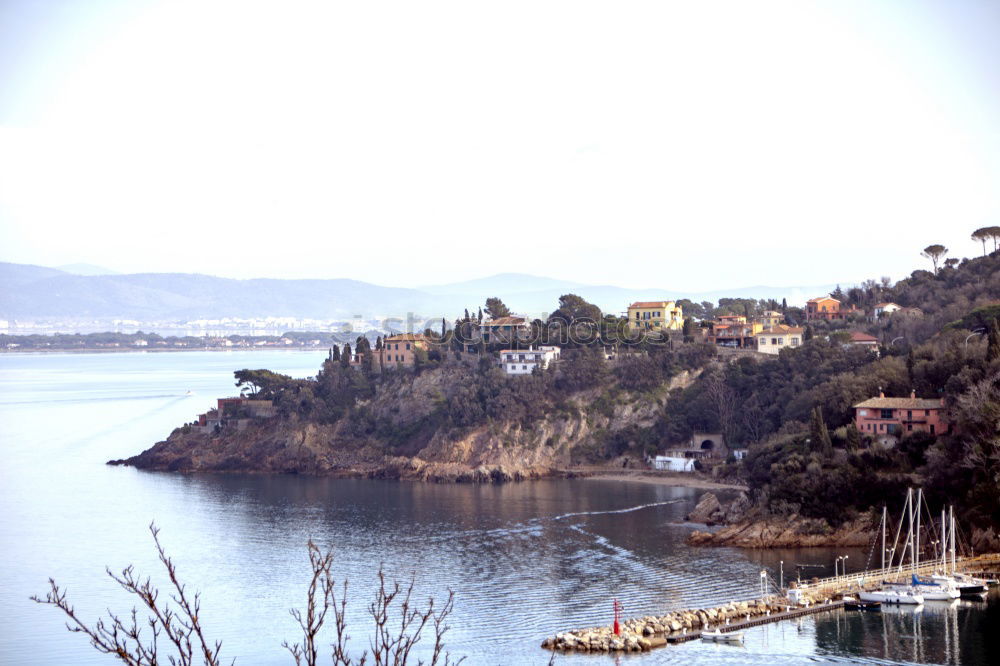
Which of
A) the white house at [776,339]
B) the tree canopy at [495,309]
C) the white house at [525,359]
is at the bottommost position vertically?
the white house at [525,359]

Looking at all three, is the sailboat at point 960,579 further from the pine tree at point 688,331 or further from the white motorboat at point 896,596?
the pine tree at point 688,331

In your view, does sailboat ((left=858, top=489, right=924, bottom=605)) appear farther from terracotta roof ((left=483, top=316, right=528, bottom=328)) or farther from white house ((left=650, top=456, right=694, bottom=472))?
terracotta roof ((left=483, top=316, right=528, bottom=328))

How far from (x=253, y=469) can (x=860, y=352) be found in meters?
35.2

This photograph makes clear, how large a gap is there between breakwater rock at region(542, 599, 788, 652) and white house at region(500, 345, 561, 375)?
131 feet

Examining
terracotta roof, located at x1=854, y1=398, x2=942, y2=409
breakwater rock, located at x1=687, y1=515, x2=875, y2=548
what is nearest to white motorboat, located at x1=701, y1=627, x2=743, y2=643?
breakwater rock, located at x1=687, y1=515, x2=875, y2=548

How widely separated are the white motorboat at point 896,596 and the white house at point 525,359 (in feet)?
131

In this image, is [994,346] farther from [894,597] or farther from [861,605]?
[861,605]

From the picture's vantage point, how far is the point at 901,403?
146ft

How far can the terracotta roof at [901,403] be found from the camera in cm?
4359

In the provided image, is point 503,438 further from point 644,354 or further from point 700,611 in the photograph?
point 700,611

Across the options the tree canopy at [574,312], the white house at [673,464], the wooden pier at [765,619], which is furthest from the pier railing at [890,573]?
the tree canopy at [574,312]

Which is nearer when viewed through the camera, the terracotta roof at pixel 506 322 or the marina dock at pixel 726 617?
the marina dock at pixel 726 617

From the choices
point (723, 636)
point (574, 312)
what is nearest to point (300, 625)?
point (723, 636)

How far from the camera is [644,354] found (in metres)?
68.3
